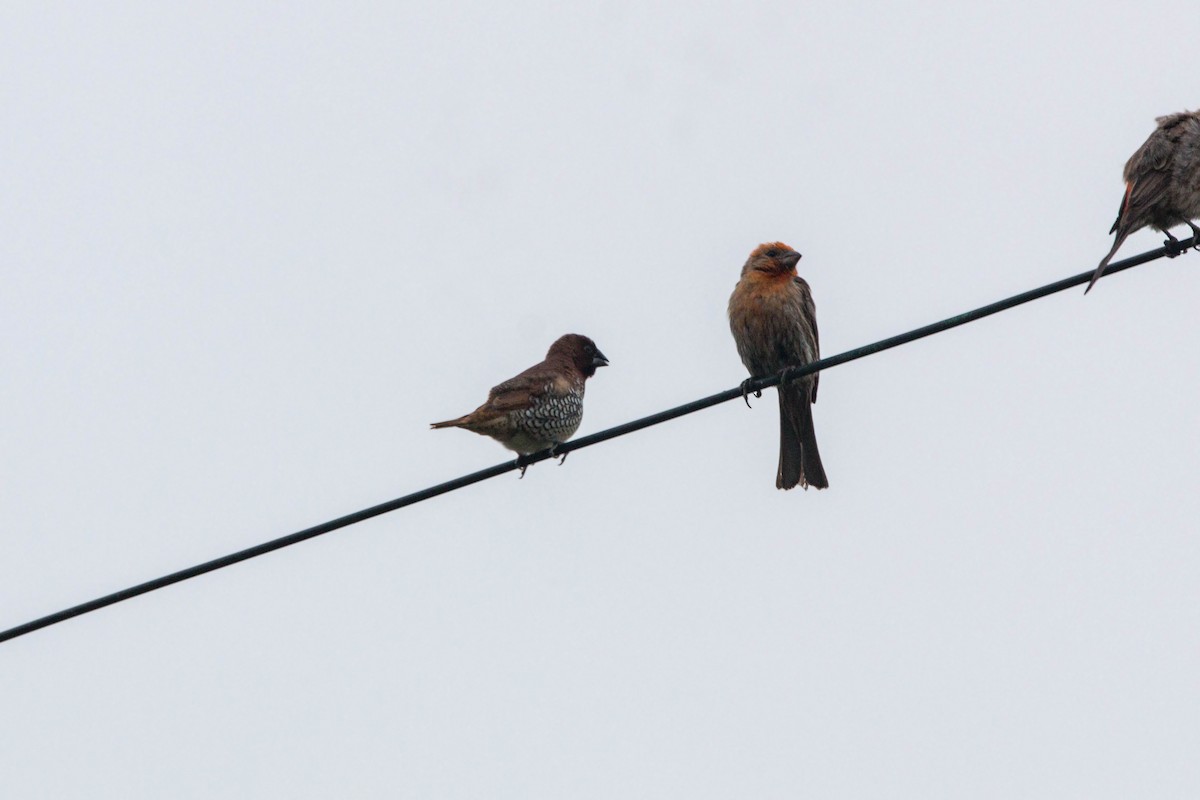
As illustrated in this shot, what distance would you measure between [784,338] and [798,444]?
2.27 ft

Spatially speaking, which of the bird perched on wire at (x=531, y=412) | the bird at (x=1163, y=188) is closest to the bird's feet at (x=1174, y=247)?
the bird at (x=1163, y=188)

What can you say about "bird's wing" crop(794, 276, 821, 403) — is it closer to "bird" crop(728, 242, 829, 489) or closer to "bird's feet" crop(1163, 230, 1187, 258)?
"bird" crop(728, 242, 829, 489)

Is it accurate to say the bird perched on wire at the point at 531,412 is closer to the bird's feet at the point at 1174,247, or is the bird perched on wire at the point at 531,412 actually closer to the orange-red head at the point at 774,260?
the orange-red head at the point at 774,260

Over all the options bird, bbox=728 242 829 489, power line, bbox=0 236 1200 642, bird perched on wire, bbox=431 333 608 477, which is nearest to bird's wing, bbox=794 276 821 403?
bird, bbox=728 242 829 489

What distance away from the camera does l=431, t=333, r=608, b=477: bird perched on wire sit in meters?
9.49

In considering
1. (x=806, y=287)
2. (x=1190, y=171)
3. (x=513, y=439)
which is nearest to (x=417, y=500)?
(x=513, y=439)

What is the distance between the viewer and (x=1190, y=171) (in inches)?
333

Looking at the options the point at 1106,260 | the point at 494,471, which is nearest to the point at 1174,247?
the point at 1106,260

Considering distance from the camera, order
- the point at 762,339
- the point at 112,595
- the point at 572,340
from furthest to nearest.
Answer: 1. the point at 572,340
2. the point at 762,339
3. the point at 112,595

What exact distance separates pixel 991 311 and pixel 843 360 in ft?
2.12

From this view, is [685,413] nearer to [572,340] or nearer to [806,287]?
[806,287]

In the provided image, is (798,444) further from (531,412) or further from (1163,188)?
(1163,188)

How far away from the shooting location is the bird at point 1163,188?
27.6ft

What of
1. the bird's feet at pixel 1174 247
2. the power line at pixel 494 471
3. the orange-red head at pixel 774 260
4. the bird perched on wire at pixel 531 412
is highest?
the orange-red head at pixel 774 260
